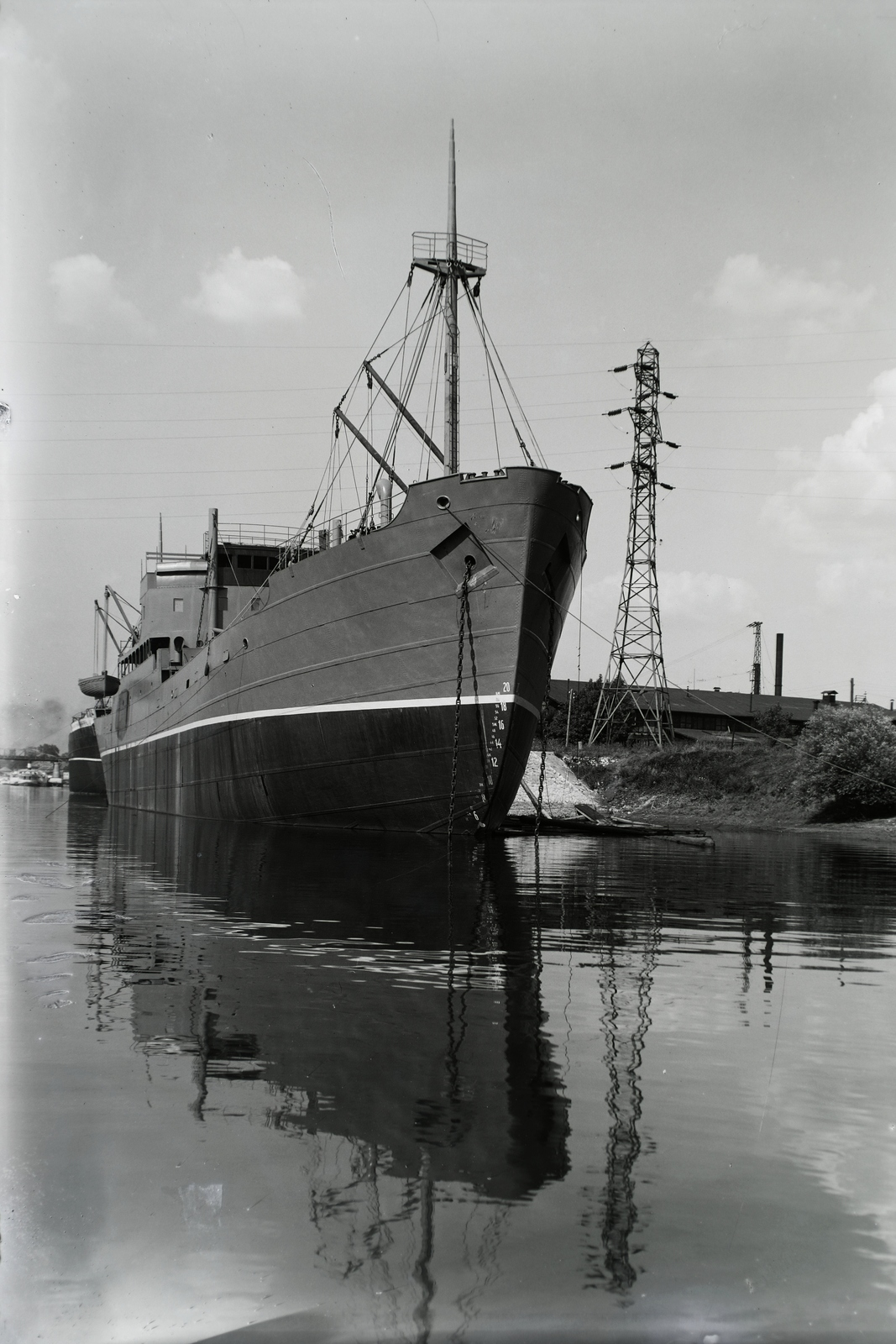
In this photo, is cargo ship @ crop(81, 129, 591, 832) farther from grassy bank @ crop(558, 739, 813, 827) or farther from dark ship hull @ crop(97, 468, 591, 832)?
grassy bank @ crop(558, 739, 813, 827)

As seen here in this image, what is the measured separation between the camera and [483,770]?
20312 mm

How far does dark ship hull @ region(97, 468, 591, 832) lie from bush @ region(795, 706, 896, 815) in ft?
49.6

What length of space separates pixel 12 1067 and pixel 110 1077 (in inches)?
21.4

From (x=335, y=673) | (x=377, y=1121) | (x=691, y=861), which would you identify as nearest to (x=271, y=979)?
(x=377, y=1121)

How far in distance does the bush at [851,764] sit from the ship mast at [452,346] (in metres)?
17.1

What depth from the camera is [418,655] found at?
20.7 meters

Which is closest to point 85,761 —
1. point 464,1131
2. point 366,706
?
point 366,706

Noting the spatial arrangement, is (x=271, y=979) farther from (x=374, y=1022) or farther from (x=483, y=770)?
(x=483, y=770)

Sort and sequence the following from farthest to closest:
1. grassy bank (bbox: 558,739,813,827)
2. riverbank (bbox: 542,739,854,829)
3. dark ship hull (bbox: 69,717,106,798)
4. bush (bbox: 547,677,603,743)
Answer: bush (bbox: 547,677,603,743) < dark ship hull (bbox: 69,717,106,798) < grassy bank (bbox: 558,739,813,827) < riverbank (bbox: 542,739,854,829)

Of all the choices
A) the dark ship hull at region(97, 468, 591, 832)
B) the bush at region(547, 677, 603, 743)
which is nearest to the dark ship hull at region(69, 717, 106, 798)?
the bush at region(547, 677, 603, 743)

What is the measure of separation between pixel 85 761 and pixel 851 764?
41393mm

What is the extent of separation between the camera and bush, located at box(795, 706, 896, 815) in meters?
33.2

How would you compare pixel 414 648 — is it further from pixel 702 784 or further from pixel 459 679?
pixel 702 784

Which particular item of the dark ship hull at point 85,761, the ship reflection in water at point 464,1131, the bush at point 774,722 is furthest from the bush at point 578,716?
the ship reflection in water at point 464,1131
